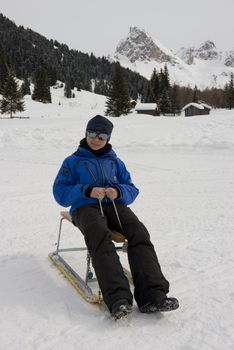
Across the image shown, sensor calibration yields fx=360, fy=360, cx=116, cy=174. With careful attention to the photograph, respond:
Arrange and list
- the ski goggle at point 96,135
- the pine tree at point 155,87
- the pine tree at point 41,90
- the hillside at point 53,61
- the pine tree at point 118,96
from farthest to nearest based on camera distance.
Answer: the hillside at point 53,61
the pine tree at point 41,90
the pine tree at point 155,87
the pine tree at point 118,96
the ski goggle at point 96,135

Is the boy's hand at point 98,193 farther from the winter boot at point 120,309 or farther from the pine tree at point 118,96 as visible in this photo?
the pine tree at point 118,96

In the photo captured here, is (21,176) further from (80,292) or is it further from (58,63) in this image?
(58,63)

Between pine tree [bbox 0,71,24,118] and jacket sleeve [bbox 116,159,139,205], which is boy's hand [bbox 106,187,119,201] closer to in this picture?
jacket sleeve [bbox 116,159,139,205]

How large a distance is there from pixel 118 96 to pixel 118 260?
44.8 m

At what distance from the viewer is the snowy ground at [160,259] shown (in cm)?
283

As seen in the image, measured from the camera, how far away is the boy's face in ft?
13.4

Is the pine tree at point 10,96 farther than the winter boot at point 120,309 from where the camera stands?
Yes

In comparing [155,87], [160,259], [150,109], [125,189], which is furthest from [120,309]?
[155,87]

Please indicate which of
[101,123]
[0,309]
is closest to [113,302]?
[0,309]

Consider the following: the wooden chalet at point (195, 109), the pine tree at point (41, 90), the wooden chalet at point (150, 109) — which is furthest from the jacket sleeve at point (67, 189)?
the pine tree at point (41, 90)

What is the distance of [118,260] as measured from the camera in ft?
10.8

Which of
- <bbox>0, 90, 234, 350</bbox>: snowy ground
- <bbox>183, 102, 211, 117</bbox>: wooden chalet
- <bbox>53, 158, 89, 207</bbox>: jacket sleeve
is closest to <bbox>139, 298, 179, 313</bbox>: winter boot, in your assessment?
<bbox>0, 90, 234, 350</bbox>: snowy ground

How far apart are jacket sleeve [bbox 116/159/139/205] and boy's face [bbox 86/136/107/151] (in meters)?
0.35

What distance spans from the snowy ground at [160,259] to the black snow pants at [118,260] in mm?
241
